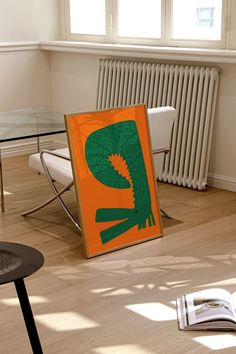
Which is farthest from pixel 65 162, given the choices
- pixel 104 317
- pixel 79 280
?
pixel 104 317

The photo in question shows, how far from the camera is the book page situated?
3332 mm

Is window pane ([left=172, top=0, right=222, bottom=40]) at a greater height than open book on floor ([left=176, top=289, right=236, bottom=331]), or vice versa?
window pane ([left=172, top=0, right=222, bottom=40])

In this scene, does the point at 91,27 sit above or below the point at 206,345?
above

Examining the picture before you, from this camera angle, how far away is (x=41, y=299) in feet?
11.9

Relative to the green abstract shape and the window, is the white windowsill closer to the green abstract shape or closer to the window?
the window

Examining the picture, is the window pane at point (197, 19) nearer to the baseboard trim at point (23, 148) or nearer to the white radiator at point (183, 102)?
the white radiator at point (183, 102)

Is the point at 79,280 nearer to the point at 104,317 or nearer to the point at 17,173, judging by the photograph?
the point at 104,317

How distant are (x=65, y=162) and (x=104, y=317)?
5.46 feet

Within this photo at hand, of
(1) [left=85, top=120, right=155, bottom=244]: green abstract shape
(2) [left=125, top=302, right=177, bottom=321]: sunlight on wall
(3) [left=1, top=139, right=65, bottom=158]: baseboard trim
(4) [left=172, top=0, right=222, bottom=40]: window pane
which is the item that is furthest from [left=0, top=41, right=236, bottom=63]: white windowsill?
(2) [left=125, top=302, right=177, bottom=321]: sunlight on wall

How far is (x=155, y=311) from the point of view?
3486 mm

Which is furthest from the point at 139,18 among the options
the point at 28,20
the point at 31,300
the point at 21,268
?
the point at 21,268

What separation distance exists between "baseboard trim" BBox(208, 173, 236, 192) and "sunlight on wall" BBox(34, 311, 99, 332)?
2.57 metres

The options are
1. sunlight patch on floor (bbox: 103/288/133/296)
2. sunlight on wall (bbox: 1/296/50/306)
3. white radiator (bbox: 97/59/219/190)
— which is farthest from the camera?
white radiator (bbox: 97/59/219/190)

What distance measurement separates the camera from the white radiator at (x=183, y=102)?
5.56m
